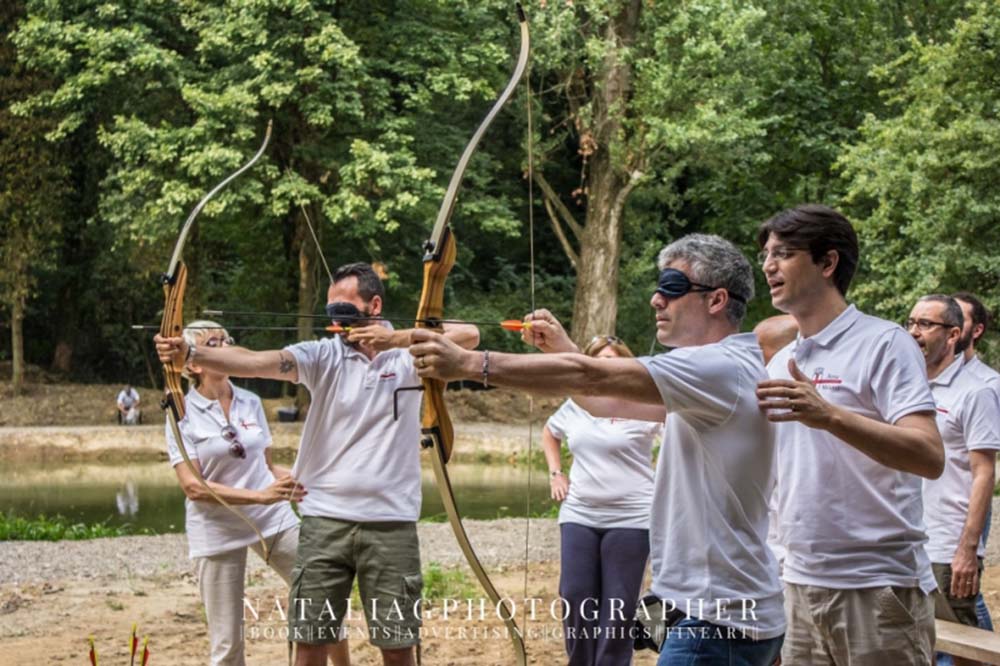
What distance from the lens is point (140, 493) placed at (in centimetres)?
1566

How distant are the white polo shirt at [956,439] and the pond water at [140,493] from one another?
8.13 meters

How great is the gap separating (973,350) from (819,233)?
1865 millimetres

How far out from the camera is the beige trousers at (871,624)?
9.41 feet

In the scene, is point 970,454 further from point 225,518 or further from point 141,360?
point 141,360

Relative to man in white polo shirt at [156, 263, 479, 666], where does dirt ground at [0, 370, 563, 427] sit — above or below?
below

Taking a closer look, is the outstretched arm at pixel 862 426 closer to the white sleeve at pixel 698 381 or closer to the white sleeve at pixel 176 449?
the white sleeve at pixel 698 381

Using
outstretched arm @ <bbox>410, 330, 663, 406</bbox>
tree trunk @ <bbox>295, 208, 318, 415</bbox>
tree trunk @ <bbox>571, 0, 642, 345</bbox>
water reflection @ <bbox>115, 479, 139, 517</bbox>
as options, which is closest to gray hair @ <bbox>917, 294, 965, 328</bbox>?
outstretched arm @ <bbox>410, 330, 663, 406</bbox>

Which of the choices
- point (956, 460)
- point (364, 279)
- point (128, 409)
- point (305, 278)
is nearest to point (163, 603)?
point (364, 279)

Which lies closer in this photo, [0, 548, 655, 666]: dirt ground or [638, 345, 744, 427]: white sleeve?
[638, 345, 744, 427]: white sleeve

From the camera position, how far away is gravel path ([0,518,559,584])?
27.8ft

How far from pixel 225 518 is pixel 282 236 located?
19522 mm

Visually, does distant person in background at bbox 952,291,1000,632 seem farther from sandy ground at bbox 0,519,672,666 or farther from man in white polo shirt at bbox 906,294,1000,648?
sandy ground at bbox 0,519,672,666

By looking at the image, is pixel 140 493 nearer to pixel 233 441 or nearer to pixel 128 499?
pixel 128 499

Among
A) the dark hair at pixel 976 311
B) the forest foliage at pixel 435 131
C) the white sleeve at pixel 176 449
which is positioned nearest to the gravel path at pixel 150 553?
the white sleeve at pixel 176 449
